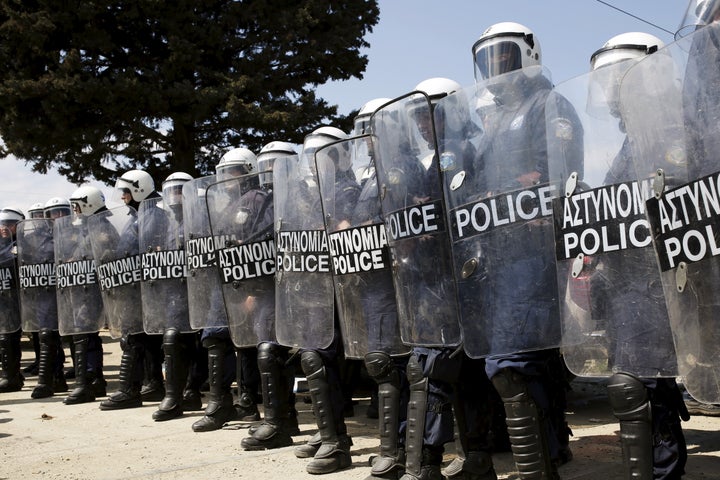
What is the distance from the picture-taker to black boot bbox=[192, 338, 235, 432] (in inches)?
238

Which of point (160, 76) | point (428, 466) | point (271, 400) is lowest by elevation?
point (428, 466)

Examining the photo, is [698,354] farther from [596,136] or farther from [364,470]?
[364,470]

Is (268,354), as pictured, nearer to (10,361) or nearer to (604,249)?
(604,249)

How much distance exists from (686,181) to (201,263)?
4300 mm

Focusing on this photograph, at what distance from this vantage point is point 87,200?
26.8 ft

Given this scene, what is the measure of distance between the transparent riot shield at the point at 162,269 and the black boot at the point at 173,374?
11 centimetres

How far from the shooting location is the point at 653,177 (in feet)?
9.14

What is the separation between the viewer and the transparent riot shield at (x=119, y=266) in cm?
726

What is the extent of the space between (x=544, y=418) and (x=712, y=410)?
2.58m

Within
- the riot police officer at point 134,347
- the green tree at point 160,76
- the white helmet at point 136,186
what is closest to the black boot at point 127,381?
the riot police officer at point 134,347

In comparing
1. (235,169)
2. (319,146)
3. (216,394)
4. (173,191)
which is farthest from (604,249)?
(173,191)

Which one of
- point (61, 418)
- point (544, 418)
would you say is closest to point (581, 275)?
point (544, 418)

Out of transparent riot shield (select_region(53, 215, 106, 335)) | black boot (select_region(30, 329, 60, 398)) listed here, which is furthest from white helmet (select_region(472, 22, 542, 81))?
black boot (select_region(30, 329, 60, 398))

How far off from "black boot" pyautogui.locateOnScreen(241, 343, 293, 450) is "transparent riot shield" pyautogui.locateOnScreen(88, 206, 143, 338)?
247 centimetres
